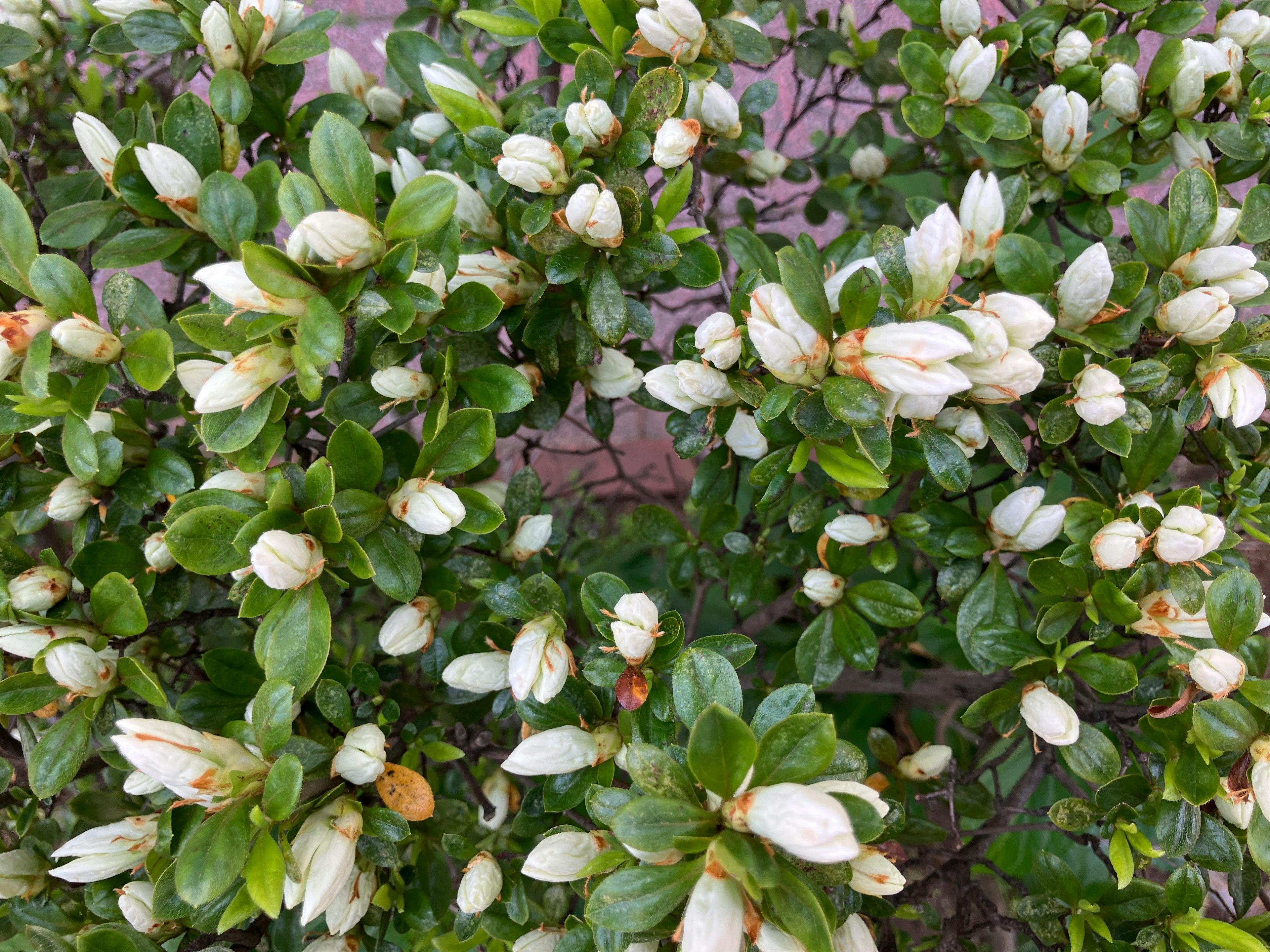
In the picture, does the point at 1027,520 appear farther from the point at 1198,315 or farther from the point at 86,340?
the point at 86,340

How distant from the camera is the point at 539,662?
0.80 metres

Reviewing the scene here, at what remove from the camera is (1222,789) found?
787mm

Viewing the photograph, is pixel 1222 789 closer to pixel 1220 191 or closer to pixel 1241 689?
pixel 1241 689

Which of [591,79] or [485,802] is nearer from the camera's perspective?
[591,79]

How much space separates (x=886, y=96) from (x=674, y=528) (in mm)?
1006

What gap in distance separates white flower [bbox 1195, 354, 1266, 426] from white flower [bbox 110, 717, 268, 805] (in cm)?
100

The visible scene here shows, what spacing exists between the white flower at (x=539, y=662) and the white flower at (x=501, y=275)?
354 mm

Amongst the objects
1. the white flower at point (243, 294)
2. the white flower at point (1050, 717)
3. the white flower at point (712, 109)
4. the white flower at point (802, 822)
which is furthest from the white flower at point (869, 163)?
the white flower at point (802, 822)

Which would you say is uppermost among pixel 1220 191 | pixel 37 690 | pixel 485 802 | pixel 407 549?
pixel 1220 191

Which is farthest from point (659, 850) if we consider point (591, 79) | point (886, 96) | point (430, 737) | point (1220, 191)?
point (886, 96)

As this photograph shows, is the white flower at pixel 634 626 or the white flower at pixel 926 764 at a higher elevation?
the white flower at pixel 634 626

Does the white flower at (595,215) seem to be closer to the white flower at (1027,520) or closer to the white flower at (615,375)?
the white flower at (615,375)

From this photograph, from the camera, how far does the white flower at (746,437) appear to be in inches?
36.3

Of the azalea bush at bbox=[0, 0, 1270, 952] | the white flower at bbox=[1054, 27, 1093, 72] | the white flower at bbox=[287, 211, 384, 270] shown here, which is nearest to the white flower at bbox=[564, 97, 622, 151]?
the azalea bush at bbox=[0, 0, 1270, 952]
